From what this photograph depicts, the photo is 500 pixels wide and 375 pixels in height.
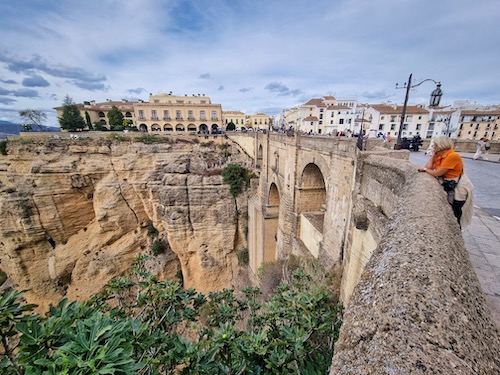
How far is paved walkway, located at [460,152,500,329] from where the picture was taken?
2473 millimetres

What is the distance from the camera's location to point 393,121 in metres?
31.6

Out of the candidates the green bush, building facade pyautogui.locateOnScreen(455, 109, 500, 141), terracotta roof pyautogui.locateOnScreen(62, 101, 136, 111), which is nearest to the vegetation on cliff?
the green bush

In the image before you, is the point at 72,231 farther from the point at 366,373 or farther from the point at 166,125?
the point at 366,373

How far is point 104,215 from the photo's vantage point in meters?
20.6

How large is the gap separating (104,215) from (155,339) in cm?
2188

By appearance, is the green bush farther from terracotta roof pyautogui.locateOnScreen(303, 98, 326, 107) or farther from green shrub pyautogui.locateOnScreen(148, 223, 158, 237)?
terracotta roof pyautogui.locateOnScreen(303, 98, 326, 107)

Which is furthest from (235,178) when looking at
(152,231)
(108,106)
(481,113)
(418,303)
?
(481,113)

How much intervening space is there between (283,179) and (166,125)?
30528 mm

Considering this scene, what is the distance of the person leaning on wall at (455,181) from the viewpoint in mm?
2930

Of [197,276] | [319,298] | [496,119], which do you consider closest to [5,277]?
[197,276]

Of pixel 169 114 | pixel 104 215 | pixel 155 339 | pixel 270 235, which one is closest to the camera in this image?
pixel 155 339

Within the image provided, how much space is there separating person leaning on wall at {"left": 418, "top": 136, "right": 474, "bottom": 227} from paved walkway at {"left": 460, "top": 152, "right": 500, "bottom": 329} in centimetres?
69

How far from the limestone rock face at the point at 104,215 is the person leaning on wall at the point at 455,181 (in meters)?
16.9

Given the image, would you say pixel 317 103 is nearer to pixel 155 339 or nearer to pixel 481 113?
pixel 481 113
